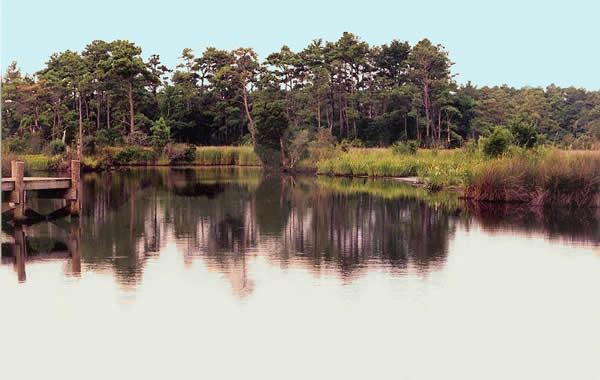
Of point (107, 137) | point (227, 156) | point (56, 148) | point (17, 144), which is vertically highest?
point (107, 137)

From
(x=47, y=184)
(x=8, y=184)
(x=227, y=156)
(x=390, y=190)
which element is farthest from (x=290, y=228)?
(x=227, y=156)

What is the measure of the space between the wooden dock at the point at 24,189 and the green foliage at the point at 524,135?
18.4 meters

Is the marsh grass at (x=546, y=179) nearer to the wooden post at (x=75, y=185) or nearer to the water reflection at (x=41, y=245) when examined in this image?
the wooden post at (x=75, y=185)

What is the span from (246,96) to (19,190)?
58.0 m

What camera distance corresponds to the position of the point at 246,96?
77.2 meters

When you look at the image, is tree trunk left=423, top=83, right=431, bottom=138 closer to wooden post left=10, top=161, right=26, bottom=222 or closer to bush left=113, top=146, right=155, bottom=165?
bush left=113, top=146, right=155, bottom=165

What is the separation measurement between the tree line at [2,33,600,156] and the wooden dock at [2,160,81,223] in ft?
150

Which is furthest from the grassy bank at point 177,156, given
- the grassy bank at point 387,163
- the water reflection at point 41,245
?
the water reflection at point 41,245

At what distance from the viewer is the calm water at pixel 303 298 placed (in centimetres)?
836

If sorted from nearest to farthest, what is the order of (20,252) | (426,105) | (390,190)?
(20,252)
(390,190)
(426,105)

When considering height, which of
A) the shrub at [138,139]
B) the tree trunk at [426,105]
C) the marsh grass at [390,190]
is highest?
the tree trunk at [426,105]

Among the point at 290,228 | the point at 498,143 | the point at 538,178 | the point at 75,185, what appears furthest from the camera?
the point at 498,143

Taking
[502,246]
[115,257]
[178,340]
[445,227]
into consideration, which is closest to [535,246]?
[502,246]

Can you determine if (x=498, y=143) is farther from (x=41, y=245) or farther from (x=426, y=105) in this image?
(x=426, y=105)
